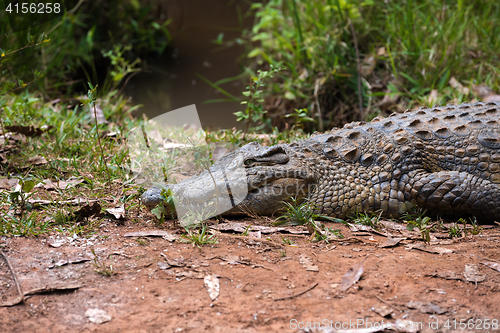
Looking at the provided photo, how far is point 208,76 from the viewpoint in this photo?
365 inches

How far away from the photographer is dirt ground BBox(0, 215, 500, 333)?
1.93 m

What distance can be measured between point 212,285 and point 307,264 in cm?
63

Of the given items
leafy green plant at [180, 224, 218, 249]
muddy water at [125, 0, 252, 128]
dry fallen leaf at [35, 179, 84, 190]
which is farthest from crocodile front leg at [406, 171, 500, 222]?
muddy water at [125, 0, 252, 128]

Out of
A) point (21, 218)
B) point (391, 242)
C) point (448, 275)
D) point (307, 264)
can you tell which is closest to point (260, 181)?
point (307, 264)

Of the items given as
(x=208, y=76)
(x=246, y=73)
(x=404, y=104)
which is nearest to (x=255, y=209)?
(x=404, y=104)

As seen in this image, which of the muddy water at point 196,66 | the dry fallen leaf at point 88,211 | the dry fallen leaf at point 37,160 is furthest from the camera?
the muddy water at point 196,66

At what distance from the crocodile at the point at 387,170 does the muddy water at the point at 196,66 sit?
11.6 ft

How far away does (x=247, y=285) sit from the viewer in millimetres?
2225

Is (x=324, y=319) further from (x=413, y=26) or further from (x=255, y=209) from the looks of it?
Result: (x=413, y=26)

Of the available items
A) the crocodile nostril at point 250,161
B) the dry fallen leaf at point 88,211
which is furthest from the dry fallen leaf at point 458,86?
the dry fallen leaf at point 88,211

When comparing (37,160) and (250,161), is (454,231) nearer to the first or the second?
(250,161)

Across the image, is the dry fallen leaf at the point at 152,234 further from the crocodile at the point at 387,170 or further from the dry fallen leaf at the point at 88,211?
the crocodile at the point at 387,170

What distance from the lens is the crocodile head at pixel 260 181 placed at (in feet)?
10.0

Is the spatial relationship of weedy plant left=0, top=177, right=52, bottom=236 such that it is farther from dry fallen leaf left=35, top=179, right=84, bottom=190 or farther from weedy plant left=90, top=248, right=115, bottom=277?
weedy plant left=90, top=248, right=115, bottom=277
